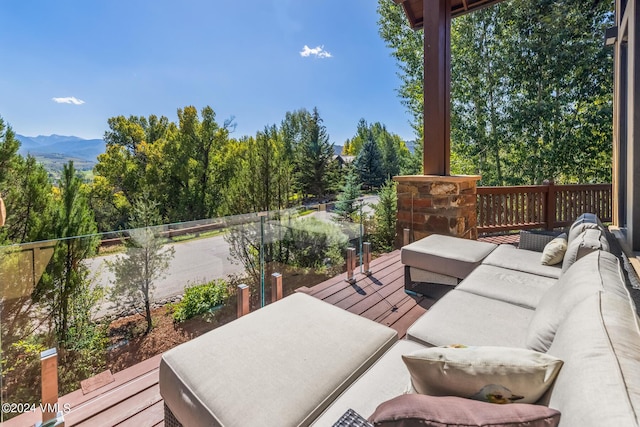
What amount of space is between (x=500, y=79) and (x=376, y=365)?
1025 cm

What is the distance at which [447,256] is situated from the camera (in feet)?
8.57

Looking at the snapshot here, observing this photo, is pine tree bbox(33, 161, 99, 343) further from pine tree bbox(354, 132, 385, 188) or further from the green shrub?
pine tree bbox(354, 132, 385, 188)

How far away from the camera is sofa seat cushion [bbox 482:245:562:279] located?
7.34 feet

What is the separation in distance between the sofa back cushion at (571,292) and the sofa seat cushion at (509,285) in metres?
0.41

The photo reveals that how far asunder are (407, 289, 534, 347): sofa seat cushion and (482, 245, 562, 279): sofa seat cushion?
2.43ft

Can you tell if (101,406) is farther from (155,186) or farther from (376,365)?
(155,186)

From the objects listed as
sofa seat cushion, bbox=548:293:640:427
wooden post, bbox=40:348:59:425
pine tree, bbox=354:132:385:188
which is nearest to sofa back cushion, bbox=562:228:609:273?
sofa seat cushion, bbox=548:293:640:427

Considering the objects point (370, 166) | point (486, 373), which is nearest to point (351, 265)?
point (486, 373)

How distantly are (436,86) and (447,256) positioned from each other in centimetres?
235

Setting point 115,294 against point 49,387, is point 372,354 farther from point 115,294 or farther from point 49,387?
point 115,294

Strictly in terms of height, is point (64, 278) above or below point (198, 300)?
above

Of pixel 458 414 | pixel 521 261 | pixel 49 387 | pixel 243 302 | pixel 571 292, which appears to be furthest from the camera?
pixel 521 261

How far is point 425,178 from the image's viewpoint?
12.7ft

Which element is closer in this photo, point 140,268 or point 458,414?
point 458,414
